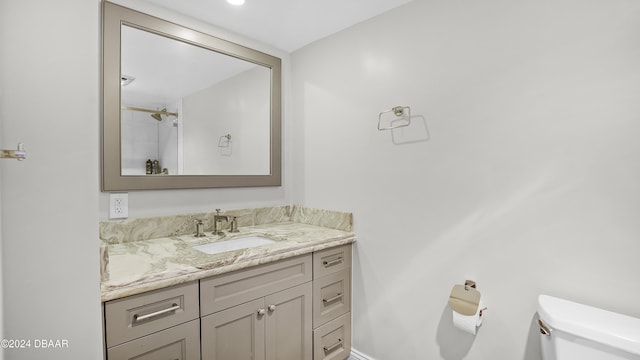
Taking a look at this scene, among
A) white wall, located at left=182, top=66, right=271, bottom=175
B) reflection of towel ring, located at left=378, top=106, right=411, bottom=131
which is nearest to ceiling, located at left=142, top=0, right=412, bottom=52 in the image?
white wall, located at left=182, top=66, right=271, bottom=175

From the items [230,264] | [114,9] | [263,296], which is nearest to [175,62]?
[114,9]

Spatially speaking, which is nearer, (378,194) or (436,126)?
(436,126)

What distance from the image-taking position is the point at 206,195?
1.97 m

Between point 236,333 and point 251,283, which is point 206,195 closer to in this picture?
point 251,283

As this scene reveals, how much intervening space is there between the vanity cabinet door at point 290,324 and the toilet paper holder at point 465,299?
74cm

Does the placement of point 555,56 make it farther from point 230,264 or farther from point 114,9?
point 114,9

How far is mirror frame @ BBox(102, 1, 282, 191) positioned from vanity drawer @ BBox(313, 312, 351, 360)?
1066mm

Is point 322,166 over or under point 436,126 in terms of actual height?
under

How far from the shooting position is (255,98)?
2201 mm

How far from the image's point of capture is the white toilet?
94 cm

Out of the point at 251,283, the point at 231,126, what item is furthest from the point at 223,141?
the point at 251,283

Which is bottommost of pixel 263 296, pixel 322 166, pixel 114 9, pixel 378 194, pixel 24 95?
pixel 263 296

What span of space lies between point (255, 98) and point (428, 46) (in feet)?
3.93

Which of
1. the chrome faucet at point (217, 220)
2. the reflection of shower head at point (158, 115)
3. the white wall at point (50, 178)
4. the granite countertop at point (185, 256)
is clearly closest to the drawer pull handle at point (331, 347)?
the granite countertop at point (185, 256)
